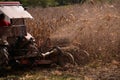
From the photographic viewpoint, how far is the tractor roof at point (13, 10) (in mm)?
11344

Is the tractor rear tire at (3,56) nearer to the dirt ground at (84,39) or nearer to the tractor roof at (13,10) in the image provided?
the dirt ground at (84,39)

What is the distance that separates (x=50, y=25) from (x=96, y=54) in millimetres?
2137

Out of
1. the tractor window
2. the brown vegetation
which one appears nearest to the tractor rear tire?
the tractor window

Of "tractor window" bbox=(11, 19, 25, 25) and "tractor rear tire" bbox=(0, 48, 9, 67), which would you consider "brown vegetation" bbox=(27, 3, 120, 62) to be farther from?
"tractor rear tire" bbox=(0, 48, 9, 67)

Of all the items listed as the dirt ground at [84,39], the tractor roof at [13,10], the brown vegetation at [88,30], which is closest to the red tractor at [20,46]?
the tractor roof at [13,10]

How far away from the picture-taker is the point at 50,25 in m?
14.4

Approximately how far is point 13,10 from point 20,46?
3.61 ft

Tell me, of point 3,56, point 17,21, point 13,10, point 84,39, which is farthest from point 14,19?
point 84,39

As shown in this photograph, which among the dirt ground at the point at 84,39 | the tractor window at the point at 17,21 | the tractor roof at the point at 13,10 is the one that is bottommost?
the dirt ground at the point at 84,39

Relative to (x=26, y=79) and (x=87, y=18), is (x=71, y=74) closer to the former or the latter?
(x=26, y=79)

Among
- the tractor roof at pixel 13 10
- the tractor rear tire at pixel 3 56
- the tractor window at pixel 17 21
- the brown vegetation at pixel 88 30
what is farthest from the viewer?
the brown vegetation at pixel 88 30

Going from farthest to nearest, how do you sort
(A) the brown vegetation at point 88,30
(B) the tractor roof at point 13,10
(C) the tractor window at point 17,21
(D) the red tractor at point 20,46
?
1. (A) the brown vegetation at point 88,30
2. (C) the tractor window at point 17,21
3. (D) the red tractor at point 20,46
4. (B) the tractor roof at point 13,10

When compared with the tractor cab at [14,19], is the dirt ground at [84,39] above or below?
below

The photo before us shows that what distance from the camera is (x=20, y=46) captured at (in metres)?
12.0
